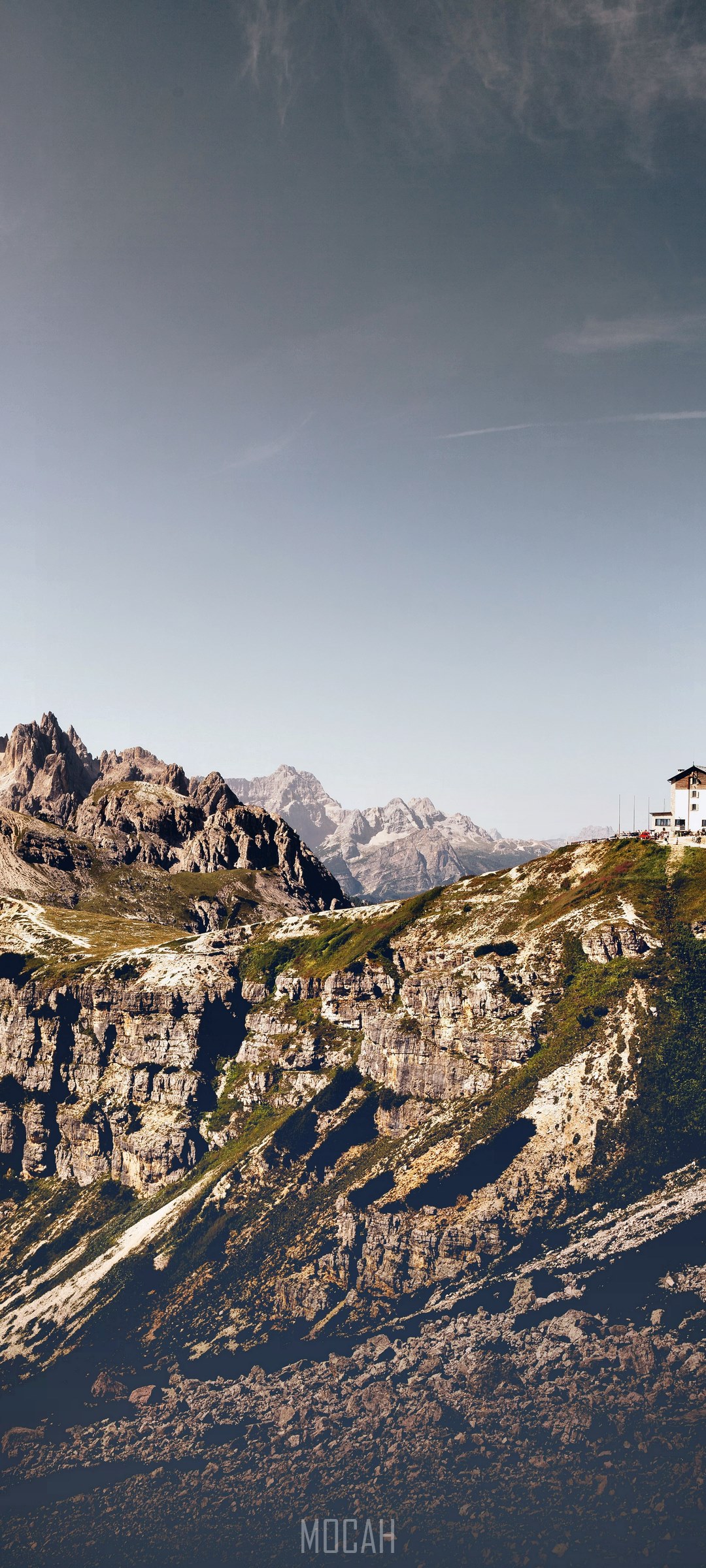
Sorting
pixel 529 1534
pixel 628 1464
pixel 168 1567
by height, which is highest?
pixel 628 1464

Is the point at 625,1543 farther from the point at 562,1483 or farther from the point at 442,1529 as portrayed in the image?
the point at 442,1529

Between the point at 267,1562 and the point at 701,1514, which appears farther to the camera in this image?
the point at 267,1562

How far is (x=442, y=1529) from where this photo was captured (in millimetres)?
197250

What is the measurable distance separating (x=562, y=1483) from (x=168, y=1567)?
93.0 metres

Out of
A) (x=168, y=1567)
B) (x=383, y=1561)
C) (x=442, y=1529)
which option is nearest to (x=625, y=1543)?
(x=442, y=1529)

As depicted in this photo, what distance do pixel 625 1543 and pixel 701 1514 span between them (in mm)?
17625

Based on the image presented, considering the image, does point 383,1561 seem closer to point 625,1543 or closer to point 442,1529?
point 442,1529

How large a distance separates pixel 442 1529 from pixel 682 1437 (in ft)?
193

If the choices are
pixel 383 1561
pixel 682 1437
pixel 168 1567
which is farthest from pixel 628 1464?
pixel 168 1567

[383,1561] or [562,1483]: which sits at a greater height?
[562,1483]

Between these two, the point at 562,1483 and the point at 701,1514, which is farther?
the point at 562,1483

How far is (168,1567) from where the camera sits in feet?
654

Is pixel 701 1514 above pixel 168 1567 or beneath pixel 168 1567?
above

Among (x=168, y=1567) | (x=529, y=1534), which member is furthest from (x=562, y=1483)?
(x=168, y=1567)
